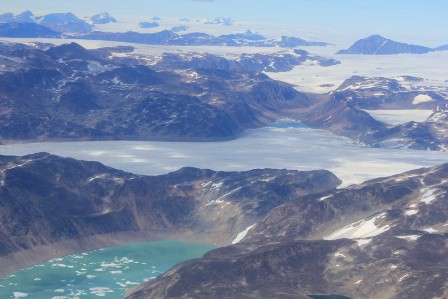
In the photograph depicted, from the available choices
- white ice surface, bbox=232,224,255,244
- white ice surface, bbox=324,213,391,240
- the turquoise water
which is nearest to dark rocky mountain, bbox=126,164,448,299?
white ice surface, bbox=324,213,391,240

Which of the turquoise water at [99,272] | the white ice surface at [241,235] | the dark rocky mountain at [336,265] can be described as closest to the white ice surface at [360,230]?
the dark rocky mountain at [336,265]

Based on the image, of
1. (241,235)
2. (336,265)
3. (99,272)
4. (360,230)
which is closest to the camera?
(336,265)

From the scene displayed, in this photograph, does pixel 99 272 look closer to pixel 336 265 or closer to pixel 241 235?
pixel 241 235

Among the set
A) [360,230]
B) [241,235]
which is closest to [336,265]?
[360,230]

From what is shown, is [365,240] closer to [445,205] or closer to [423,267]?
[423,267]

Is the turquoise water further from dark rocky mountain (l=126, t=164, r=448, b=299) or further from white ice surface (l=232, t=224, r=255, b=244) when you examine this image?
dark rocky mountain (l=126, t=164, r=448, b=299)

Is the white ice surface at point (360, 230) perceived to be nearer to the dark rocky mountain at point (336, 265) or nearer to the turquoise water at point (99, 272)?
the dark rocky mountain at point (336, 265)
